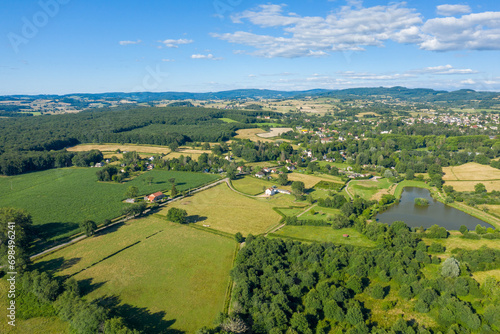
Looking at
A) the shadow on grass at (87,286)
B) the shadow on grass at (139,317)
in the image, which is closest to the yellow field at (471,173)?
the shadow on grass at (139,317)

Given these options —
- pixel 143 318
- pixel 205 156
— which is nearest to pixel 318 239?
pixel 143 318

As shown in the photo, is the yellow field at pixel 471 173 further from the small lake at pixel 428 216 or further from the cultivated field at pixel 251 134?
the cultivated field at pixel 251 134

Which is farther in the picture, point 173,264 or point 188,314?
point 173,264

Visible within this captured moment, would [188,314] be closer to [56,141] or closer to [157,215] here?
[157,215]

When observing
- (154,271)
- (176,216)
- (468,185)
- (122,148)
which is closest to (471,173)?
A: (468,185)

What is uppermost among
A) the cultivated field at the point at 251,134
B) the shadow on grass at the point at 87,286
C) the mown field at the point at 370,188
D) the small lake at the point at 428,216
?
the cultivated field at the point at 251,134

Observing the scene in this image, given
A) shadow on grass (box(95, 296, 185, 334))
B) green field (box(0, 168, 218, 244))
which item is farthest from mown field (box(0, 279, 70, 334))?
green field (box(0, 168, 218, 244))
